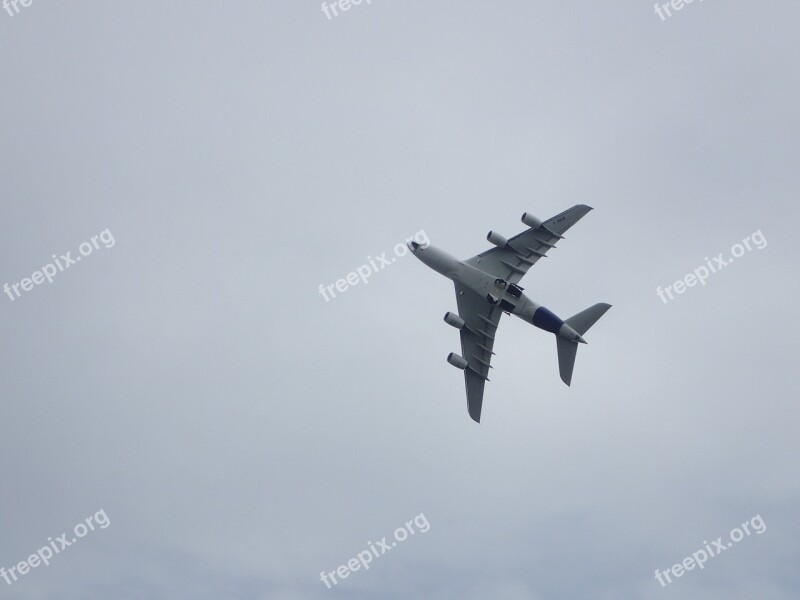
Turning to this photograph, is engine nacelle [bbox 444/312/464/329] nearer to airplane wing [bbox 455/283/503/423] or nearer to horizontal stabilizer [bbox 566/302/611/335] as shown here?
airplane wing [bbox 455/283/503/423]

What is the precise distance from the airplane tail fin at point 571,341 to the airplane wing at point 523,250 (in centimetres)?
772

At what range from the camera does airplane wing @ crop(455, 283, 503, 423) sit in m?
115

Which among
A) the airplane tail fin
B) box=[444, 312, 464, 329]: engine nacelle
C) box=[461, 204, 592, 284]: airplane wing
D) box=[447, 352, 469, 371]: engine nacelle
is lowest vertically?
the airplane tail fin

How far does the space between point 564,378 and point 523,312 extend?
834cm

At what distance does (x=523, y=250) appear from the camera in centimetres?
11081

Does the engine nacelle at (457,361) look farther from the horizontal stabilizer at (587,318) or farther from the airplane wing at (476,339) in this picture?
the horizontal stabilizer at (587,318)

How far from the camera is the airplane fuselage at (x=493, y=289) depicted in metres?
110

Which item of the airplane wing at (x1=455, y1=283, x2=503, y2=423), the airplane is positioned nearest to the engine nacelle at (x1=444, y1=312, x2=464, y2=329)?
the airplane

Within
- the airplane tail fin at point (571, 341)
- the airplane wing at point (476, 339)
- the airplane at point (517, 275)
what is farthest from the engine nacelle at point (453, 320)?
the airplane tail fin at point (571, 341)

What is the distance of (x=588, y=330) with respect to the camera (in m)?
110

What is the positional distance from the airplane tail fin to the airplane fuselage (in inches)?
30.4

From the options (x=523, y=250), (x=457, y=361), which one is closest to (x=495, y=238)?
(x=523, y=250)

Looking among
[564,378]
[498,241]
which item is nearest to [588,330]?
[564,378]

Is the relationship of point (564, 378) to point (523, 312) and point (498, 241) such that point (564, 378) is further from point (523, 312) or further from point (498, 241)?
point (498, 241)
